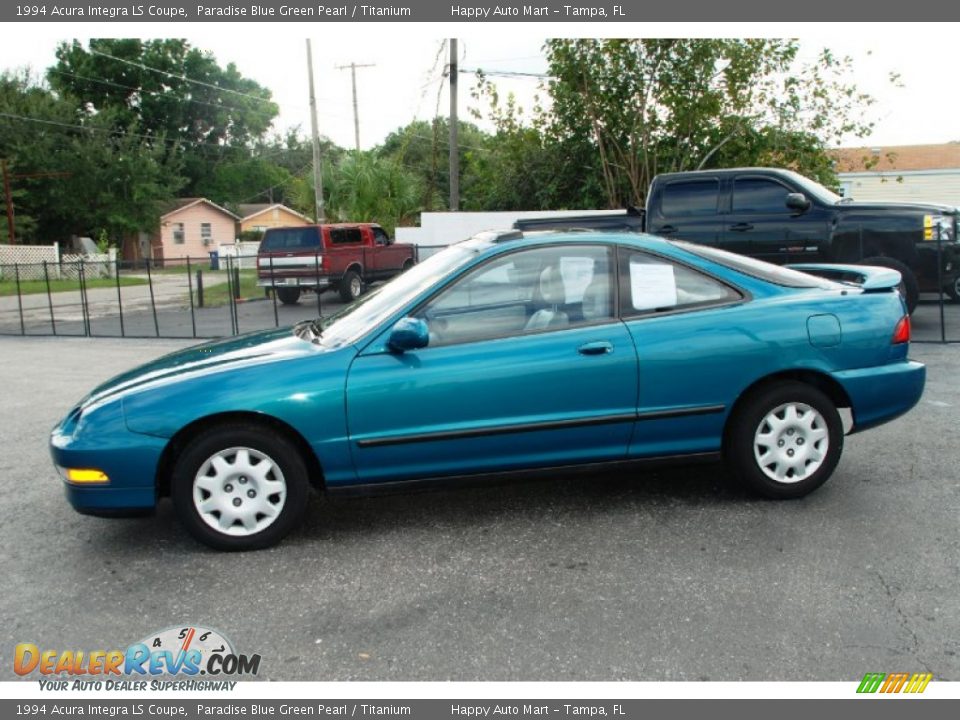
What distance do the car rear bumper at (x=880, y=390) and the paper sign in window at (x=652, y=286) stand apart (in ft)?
3.30

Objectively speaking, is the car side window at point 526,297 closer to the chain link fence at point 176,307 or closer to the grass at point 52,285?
the chain link fence at point 176,307

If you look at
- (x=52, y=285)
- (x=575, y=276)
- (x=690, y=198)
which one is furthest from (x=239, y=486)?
(x=52, y=285)

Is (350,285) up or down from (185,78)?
down

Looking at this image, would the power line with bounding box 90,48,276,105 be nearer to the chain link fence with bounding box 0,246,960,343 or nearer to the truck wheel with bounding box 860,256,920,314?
the chain link fence with bounding box 0,246,960,343

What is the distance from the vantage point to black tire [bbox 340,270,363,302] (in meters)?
19.4

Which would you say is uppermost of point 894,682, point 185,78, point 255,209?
point 185,78

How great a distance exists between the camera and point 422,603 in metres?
3.60

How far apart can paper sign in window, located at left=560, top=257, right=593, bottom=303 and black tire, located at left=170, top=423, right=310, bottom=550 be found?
65.0 inches

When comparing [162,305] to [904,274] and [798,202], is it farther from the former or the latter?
[904,274]

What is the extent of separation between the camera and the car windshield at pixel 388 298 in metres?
4.44

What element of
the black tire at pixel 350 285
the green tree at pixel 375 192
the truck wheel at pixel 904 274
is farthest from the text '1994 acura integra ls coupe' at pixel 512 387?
the green tree at pixel 375 192

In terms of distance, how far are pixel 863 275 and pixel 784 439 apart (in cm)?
126

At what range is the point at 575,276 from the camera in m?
4.58
